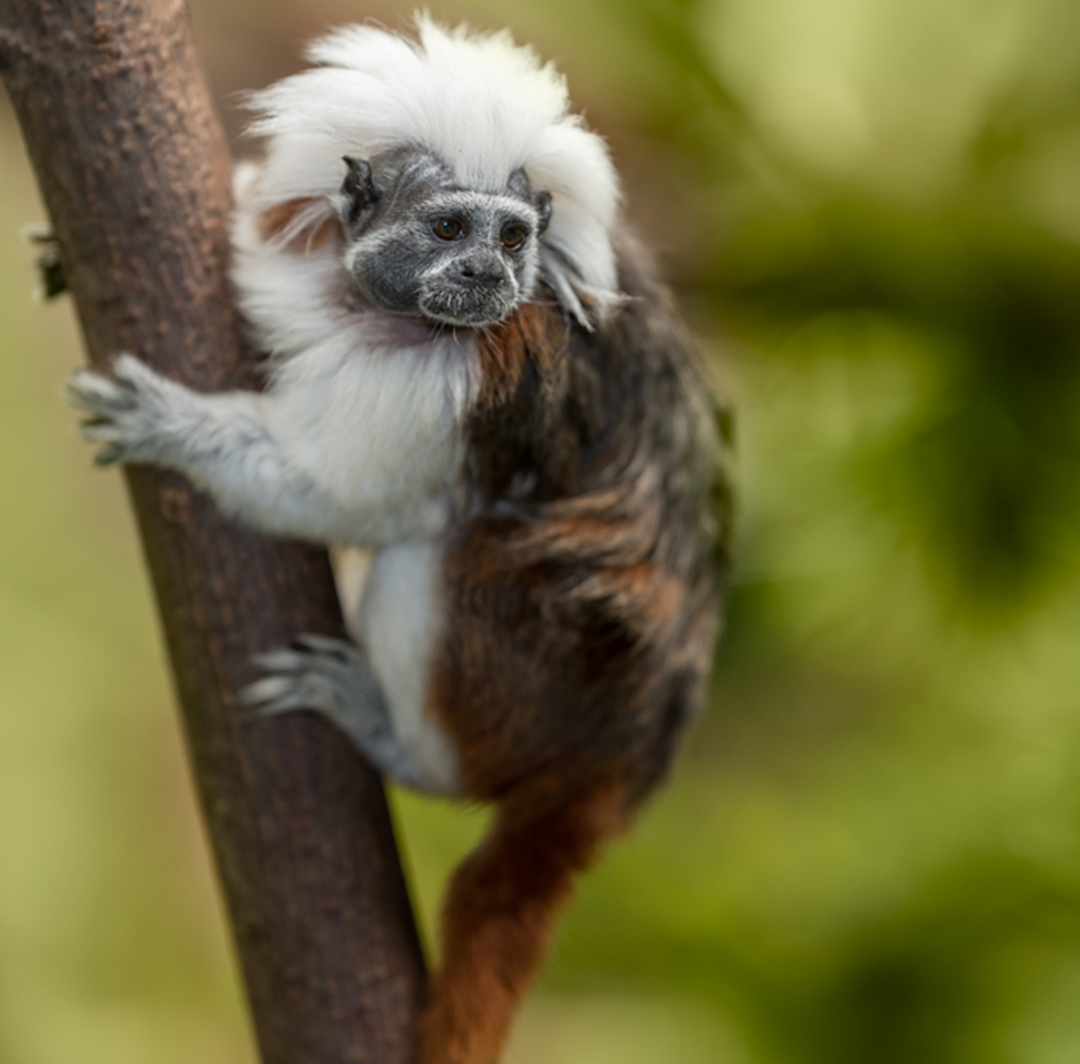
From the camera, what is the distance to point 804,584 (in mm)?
3826

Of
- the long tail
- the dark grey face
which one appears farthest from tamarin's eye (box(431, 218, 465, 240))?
the long tail

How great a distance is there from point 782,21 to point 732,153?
43 centimetres

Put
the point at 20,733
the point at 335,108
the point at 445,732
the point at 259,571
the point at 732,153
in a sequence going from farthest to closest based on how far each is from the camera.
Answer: the point at 732,153
the point at 20,733
the point at 445,732
the point at 259,571
the point at 335,108

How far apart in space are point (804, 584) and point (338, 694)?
7.34 ft

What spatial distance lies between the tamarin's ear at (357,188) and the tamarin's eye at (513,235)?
0.23 meters

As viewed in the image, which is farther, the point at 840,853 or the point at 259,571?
the point at 840,853

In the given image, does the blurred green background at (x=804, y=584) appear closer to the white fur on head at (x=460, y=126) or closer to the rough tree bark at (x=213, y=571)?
the rough tree bark at (x=213, y=571)

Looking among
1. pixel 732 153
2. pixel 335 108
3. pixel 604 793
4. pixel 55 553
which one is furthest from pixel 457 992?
pixel 732 153

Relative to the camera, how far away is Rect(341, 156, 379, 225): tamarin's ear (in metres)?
1.67

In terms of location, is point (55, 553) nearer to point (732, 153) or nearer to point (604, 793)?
point (604, 793)

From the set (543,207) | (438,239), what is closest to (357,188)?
(438,239)

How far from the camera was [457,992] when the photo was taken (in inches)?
77.7

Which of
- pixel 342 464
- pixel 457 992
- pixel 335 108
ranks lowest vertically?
pixel 457 992

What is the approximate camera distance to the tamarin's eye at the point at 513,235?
1.60 metres
